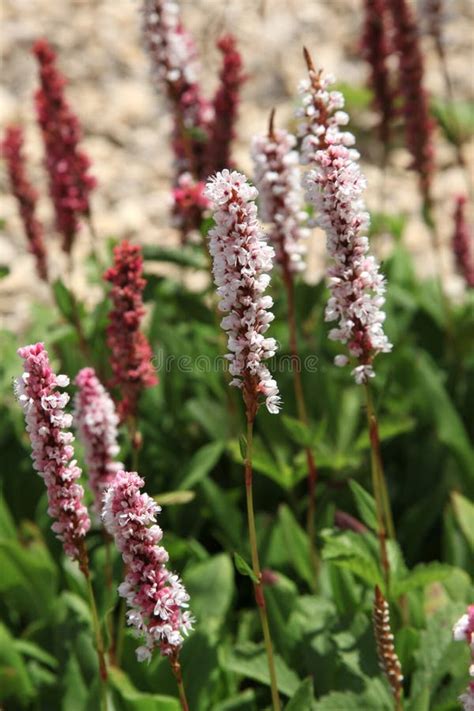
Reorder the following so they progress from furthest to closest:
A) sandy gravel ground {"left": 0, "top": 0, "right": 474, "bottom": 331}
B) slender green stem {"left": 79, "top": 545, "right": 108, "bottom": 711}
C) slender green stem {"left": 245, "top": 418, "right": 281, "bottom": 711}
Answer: sandy gravel ground {"left": 0, "top": 0, "right": 474, "bottom": 331}, slender green stem {"left": 79, "top": 545, "right": 108, "bottom": 711}, slender green stem {"left": 245, "top": 418, "right": 281, "bottom": 711}

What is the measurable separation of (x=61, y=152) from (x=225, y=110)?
28.8 inches

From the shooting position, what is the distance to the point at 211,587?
3.85m

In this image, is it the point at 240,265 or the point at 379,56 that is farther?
the point at 379,56

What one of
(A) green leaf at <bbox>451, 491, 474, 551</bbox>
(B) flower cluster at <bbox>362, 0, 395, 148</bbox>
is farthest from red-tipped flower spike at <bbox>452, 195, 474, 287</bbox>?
(A) green leaf at <bbox>451, 491, 474, 551</bbox>

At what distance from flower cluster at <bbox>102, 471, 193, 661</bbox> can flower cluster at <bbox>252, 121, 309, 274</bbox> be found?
1484 mm

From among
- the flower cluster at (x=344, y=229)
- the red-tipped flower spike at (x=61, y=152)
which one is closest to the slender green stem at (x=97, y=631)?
the flower cluster at (x=344, y=229)

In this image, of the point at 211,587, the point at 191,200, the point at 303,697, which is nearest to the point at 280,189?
the point at 191,200

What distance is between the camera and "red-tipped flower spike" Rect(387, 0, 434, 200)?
4574 mm

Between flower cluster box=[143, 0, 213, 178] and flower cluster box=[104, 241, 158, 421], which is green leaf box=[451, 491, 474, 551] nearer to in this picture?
flower cluster box=[104, 241, 158, 421]

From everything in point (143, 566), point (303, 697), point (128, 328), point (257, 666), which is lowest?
point (303, 697)

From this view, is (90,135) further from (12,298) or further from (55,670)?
(55,670)

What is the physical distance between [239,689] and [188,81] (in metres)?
2.54

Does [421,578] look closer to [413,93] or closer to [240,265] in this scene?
[240,265]

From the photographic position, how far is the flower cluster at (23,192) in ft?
15.4
